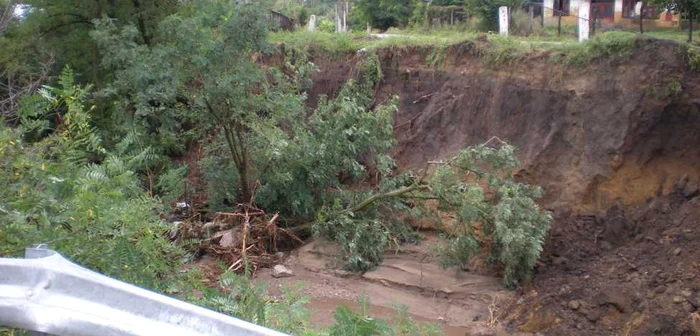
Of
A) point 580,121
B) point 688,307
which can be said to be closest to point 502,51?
point 580,121

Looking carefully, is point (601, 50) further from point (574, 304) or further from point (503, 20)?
point (503, 20)

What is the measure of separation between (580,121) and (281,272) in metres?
5.65

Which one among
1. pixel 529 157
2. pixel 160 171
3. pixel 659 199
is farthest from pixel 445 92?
pixel 160 171

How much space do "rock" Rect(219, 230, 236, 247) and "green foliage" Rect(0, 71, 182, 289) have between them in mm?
7367

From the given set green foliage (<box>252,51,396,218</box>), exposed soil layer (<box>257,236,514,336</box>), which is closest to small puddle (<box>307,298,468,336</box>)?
exposed soil layer (<box>257,236,514,336</box>)

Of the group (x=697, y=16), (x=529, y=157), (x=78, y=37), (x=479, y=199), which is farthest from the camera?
(x=78, y=37)

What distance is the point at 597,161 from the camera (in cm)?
1239

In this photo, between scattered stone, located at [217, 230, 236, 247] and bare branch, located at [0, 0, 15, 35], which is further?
scattered stone, located at [217, 230, 236, 247]

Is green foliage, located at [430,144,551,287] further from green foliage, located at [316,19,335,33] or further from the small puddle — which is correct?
green foliage, located at [316,19,335,33]

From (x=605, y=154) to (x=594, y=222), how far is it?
3.90 feet

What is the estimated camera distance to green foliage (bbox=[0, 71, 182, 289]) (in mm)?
4020

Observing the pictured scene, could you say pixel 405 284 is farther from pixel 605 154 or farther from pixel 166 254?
pixel 166 254

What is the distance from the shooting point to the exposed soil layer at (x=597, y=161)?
9.95m

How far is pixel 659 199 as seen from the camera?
1183cm
